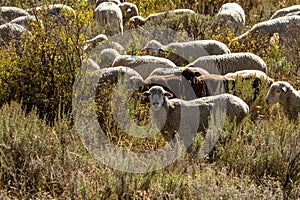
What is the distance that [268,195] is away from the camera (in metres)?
5.71

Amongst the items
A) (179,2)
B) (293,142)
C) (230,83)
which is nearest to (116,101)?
(230,83)

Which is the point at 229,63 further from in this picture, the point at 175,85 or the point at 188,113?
the point at 188,113

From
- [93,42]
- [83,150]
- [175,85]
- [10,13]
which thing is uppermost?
[10,13]

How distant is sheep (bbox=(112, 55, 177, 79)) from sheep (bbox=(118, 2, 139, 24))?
5986mm

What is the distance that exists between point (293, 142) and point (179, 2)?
10359mm

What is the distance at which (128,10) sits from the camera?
1594 centimetres

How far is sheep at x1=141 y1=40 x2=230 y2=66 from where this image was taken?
10992mm

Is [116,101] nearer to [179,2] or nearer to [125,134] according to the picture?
[125,134]

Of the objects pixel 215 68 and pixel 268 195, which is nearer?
pixel 268 195

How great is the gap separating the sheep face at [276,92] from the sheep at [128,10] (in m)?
8.29

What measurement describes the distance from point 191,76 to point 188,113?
4.99 ft

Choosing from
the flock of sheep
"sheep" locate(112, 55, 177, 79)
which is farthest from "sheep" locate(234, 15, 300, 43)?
"sheep" locate(112, 55, 177, 79)

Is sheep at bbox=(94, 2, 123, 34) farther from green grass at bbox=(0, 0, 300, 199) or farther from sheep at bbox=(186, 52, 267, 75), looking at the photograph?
green grass at bbox=(0, 0, 300, 199)

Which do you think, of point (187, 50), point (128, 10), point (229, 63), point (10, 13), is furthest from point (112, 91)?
point (128, 10)
